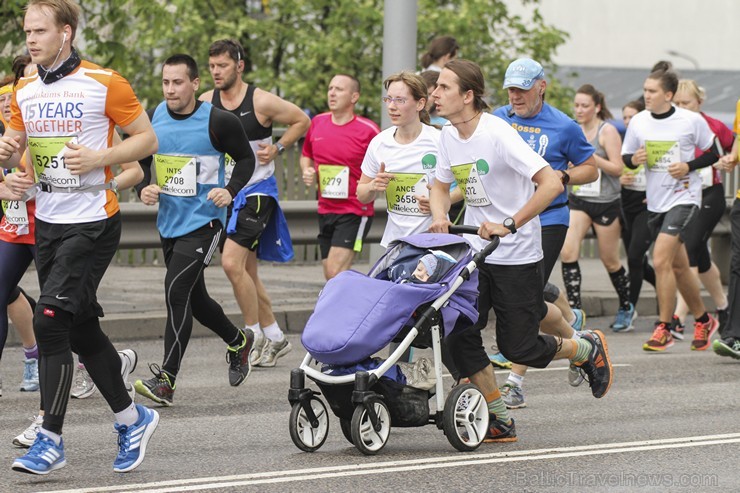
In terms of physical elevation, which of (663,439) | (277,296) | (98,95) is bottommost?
(277,296)

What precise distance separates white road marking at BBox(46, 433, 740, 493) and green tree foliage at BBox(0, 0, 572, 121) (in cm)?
1441

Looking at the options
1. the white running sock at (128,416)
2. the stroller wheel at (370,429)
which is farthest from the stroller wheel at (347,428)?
the white running sock at (128,416)

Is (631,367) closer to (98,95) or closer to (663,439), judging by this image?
(663,439)

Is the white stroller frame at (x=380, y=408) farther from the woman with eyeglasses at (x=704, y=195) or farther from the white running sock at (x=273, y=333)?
the woman with eyeglasses at (x=704, y=195)

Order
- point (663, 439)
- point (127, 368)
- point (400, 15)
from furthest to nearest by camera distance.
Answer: point (400, 15) < point (127, 368) < point (663, 439)

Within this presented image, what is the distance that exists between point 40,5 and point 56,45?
18 cm

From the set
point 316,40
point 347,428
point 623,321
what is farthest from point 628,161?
point 316,40

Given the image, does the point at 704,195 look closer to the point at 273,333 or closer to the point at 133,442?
the point at 273,333

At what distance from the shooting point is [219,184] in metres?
9.23

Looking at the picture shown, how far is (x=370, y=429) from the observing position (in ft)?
23.9

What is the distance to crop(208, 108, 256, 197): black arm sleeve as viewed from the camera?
30.0 feet

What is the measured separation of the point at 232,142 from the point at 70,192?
2.36 meters

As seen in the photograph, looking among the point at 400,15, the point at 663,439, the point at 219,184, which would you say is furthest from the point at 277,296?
the point at 663,439

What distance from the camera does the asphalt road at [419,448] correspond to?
21.9 ft
